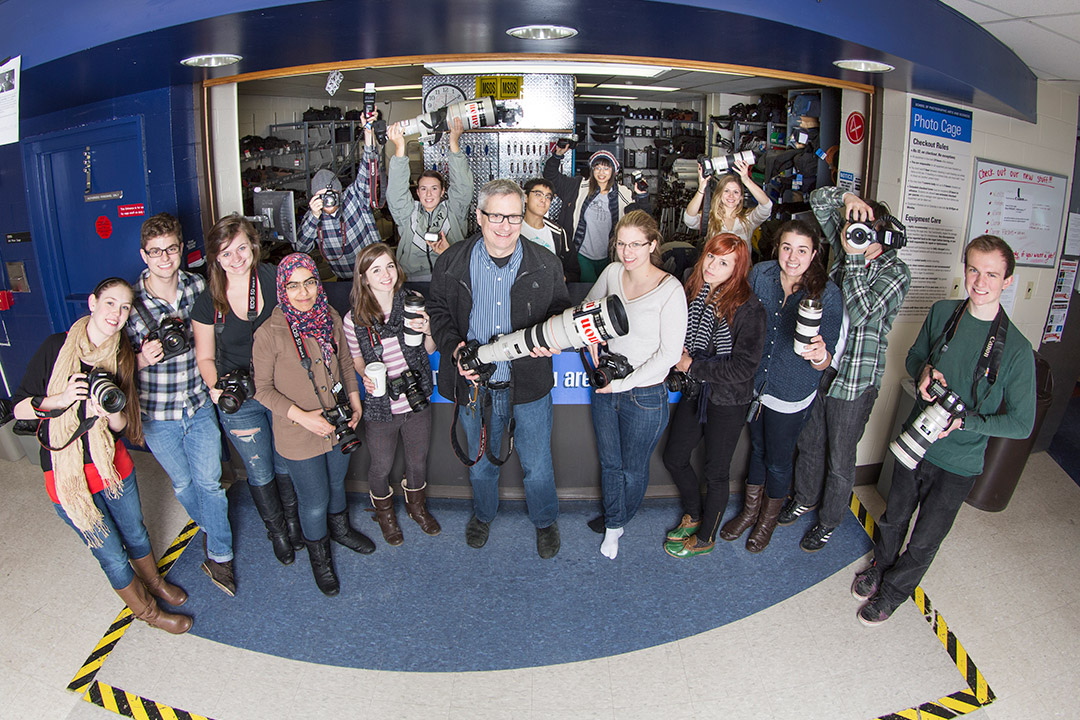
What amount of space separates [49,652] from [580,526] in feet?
8.67

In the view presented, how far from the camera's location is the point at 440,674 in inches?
102

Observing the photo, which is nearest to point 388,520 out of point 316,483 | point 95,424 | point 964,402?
point 316,483

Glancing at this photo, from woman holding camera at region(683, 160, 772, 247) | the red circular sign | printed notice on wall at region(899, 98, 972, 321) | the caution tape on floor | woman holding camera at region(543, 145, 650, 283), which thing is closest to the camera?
the caution tape on floor

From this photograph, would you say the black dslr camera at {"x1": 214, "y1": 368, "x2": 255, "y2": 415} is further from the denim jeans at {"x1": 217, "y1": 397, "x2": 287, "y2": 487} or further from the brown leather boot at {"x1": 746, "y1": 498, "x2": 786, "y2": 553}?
the brown leather boot at {"x1": 746, "y1": 498, "x2": 786, "y2": 553}

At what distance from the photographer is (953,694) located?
8.13 ft

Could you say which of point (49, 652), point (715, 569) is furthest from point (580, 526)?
point (49, 652)

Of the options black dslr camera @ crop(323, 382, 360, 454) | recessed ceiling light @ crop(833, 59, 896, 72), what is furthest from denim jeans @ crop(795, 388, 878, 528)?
black dslr camera @ crop(323, 382, 360, 454)

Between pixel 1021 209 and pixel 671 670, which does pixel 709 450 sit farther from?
pixel 1021 209

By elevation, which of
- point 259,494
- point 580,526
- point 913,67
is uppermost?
point 913,67

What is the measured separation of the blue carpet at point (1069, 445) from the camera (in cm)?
432

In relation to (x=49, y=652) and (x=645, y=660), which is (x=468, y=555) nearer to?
(x=645, y=660)

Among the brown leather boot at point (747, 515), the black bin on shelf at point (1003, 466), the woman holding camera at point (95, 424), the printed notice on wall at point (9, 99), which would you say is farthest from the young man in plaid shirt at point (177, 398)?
the black bin on shelf at point (1003, 466)

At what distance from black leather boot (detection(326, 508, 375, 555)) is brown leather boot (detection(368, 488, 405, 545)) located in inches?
4.0

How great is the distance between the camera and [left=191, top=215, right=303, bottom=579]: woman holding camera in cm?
269
